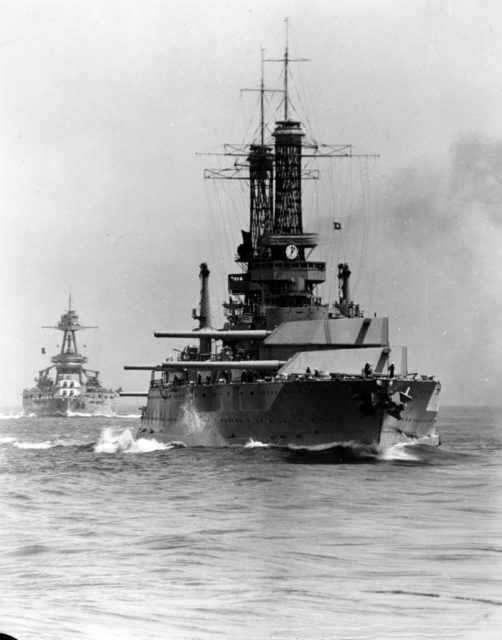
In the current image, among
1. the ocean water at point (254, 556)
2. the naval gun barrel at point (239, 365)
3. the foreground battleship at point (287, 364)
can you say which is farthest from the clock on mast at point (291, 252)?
the ocean water at point (254, 556)

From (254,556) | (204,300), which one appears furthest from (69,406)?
(254,556)

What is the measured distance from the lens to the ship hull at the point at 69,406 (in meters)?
150

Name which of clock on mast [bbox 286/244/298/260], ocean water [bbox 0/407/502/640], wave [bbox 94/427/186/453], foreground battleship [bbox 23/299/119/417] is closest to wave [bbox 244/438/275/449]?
wave [bbox 94/427/186/453]

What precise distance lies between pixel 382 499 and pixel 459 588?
410 inches

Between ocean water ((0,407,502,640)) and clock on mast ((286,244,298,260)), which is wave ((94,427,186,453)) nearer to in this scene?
clock on mast ((286,244,298,260))

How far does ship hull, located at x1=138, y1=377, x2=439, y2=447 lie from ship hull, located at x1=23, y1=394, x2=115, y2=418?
10537 cm

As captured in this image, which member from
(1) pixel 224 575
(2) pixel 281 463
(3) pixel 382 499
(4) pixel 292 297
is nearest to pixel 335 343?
(4) pixel 292 297

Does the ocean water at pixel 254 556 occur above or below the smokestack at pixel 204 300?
below

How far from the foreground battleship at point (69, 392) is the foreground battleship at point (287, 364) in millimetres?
96307

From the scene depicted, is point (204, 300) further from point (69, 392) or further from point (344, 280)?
point (69, 392)

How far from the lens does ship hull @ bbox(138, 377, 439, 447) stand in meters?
37.7

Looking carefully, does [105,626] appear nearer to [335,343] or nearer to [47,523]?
[47,523]

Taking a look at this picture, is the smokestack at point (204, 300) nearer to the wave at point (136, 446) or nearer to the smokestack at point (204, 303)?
the smokestack at point (204, 303)

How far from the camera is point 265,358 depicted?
44062 mm
